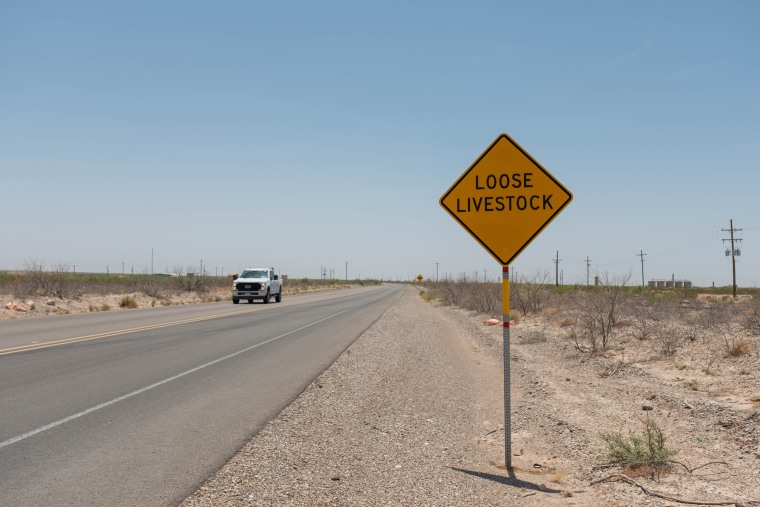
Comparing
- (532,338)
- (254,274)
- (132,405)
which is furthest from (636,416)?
(254,274)

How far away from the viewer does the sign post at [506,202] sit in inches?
229

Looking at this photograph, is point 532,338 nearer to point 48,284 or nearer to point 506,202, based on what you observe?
point 506,202

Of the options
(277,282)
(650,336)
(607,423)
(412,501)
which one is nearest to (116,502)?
(412,501)

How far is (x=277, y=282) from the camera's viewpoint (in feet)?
144

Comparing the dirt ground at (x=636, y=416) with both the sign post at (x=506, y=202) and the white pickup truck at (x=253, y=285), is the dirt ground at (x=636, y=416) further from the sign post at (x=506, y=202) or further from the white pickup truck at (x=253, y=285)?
the white pickup truck at (x=253, y=285)

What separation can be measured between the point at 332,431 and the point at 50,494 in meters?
3.19

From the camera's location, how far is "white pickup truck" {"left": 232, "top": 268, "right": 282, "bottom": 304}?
131 ft

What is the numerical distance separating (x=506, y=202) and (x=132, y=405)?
5744mm

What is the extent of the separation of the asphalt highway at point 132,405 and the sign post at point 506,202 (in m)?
3.33

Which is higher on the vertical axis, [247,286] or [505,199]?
[505,199]

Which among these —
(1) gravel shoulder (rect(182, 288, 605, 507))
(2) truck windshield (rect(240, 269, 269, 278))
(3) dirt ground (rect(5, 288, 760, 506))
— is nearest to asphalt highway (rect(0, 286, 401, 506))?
(1) gravel shoulder (rect(182, 288, 605, 507))

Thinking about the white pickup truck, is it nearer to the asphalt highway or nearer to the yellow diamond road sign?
the asphalt highway

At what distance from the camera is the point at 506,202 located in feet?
19.6

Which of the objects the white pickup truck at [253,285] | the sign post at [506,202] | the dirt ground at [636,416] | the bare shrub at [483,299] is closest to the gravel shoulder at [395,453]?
the dirt ground at [636,416]
